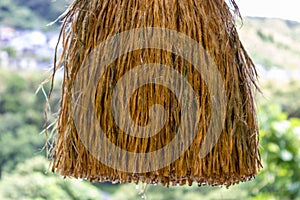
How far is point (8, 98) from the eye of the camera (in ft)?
14.7

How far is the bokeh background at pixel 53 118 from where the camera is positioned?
336 centimetres

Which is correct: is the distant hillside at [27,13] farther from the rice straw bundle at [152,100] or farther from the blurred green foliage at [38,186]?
the rice straw bundle at [152,100]

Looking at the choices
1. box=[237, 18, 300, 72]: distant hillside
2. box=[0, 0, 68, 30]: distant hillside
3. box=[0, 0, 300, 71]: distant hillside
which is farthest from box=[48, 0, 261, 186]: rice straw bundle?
box=[0, 0, 68, 30]: distant hillside

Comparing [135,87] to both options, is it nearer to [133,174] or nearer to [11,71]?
[133,174]

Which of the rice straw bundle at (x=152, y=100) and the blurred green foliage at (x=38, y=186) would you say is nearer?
the rice straw bundle at (x=152, y=100)

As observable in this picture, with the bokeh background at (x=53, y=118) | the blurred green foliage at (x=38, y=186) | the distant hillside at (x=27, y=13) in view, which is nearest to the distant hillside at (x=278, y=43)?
the bokeh background at (x=53, y=118)

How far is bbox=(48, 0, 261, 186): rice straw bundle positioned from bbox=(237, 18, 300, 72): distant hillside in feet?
5.05

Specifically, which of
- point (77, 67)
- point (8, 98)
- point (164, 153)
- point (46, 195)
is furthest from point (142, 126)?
point (8, 98)

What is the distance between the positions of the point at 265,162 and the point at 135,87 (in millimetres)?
2536

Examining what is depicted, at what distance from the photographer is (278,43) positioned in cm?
370

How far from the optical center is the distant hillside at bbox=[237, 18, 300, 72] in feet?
9.57

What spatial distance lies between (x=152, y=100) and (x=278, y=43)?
2849mm

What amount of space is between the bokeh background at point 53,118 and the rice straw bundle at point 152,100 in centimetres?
156

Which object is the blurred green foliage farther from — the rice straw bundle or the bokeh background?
the rice straw bundle
